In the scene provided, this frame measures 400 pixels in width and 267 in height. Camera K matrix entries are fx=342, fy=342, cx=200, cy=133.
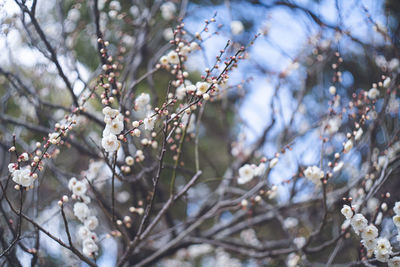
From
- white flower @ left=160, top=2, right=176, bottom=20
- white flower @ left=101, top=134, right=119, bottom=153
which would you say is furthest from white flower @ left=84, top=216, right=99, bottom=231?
white flower @ left=160, top=2, right=176, bottom=20

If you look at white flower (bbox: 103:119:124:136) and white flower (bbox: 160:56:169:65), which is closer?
white flower (bbox: 103:119:124:136)

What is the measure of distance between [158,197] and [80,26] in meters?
1.80

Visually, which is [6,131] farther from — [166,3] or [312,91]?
[312,91]

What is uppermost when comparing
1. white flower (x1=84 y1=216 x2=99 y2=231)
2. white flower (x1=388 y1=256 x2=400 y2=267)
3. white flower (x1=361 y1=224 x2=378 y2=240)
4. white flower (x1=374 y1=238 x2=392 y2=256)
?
white flower (x1=84 y1=216 x2=99 y2=231)

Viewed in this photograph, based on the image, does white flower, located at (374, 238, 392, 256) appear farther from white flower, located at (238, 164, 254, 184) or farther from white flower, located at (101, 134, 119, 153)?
white flower, located at (101, 134, 119, 153)

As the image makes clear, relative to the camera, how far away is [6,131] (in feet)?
9.02

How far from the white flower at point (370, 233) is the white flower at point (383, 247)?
36 millimetres

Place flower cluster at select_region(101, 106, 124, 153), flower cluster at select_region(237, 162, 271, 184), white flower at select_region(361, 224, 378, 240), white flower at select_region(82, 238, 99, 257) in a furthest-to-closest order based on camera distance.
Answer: flower cluster at select_region(237, 162, 271, 184) < white flower at select_region(82, 238, 99, 257) < white flower at select_region(361, 224, 378, 240) < flower cluster at select_region(101, 106, 124, 153)

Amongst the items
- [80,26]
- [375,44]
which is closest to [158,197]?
[80,26]

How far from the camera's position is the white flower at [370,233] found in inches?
66.3

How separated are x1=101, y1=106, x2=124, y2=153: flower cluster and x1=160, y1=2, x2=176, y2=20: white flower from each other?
1882 mm

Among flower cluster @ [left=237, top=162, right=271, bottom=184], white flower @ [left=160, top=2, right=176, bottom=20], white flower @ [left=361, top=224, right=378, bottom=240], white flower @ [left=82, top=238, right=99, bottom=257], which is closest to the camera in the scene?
white flower @ [left=361, top=224, right=378, bottom=240]

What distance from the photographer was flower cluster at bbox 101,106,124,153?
1.46 m

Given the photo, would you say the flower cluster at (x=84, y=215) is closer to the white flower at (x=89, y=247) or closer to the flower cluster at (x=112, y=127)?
the white flower at (x=89, y=247)
